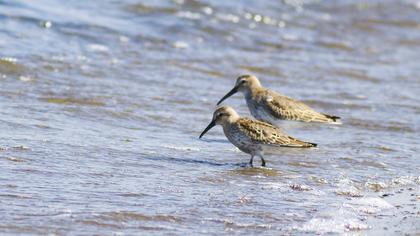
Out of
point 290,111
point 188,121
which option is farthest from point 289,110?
point 188,121

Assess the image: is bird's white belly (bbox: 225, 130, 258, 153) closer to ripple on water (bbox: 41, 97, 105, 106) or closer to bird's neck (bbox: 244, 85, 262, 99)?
bird's neck (bbox: 244, 85, 262, 99)

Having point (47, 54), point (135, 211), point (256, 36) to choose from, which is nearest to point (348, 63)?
point (256, 36)

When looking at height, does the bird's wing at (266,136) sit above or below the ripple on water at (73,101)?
above

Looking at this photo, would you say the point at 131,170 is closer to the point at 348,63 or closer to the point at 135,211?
the point at 135,211

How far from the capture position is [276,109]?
34.4 ft

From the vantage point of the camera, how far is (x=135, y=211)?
6.59m

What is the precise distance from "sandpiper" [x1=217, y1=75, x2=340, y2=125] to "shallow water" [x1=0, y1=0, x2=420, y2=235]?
16cm

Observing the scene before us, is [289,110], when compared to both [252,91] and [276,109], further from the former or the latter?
[252,91]

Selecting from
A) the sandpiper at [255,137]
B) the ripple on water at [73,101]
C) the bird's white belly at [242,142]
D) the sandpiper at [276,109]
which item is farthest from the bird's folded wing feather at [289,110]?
the ripple on water at [73,101]

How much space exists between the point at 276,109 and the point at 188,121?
0.97m

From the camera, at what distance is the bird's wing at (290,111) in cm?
1044

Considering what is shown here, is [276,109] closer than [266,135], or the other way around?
[266,135]

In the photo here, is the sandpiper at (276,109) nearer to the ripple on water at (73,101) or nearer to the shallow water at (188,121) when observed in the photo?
the shallow water at (188,121)

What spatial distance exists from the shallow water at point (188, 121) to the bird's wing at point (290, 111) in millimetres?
139
